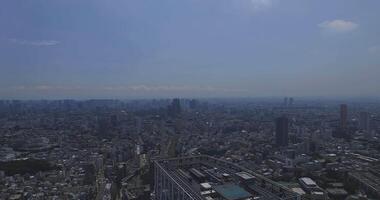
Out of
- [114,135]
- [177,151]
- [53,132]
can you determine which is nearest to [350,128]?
[177,151]

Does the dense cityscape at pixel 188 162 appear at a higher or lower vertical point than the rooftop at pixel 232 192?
lower

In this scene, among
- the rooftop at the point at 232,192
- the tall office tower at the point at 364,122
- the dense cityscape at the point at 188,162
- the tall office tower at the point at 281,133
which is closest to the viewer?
the rooftop at the point at 232,192

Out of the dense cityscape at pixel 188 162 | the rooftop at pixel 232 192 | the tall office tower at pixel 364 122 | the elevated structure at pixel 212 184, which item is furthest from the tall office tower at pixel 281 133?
the rooftop at pixel 232 192

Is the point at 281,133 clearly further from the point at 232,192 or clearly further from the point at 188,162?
the point at 232,192

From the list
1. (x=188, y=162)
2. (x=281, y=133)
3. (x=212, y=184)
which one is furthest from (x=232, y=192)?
(x=281, y=133)

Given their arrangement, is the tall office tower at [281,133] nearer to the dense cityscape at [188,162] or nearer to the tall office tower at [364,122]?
the dense cityscape at [188,162]

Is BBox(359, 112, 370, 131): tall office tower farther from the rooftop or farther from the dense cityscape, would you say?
the rooftop
